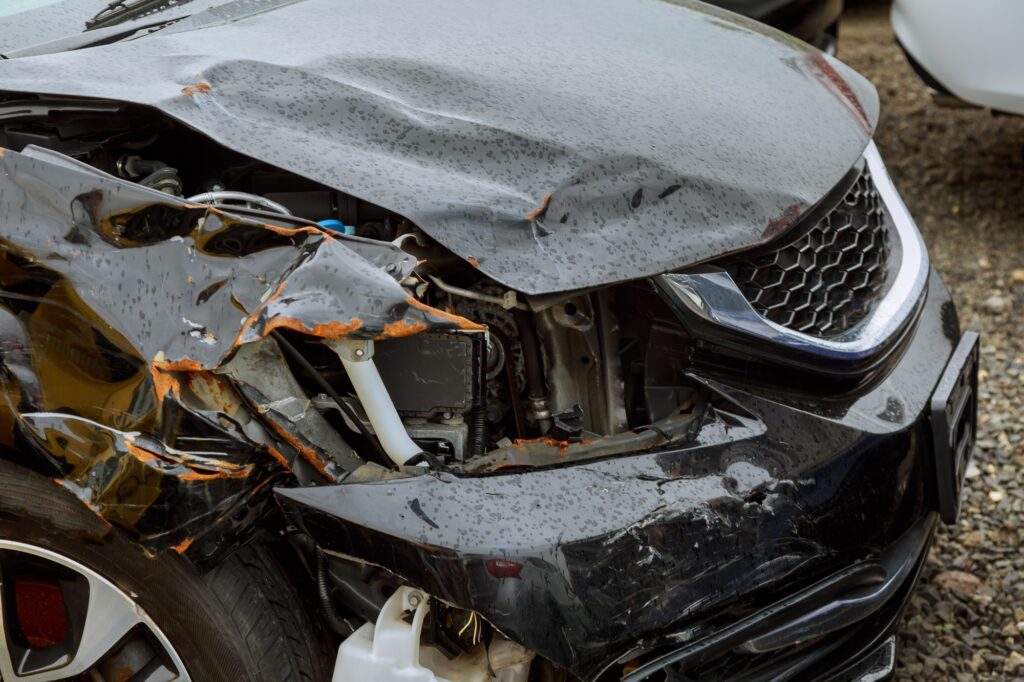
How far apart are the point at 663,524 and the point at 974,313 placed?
2709 millimetres

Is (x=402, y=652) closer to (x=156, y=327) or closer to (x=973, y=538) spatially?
(x=156, y=327)

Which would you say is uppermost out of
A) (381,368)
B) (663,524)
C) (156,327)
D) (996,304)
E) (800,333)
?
(156,327)

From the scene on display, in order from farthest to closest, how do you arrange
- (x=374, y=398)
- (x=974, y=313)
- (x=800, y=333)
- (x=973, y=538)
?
1. (x=974, y=313)
2. (x=973, y=538)
3. (x=800, y=333)
4. (x=374, y=398)

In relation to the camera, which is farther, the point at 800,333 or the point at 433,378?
the point at 800,333

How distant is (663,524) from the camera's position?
1.70m

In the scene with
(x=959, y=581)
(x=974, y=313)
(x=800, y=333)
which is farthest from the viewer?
(x=974, y=313)

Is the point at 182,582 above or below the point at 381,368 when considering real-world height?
below

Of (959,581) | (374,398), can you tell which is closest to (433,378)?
(374,398)

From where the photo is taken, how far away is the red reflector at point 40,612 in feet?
5.92

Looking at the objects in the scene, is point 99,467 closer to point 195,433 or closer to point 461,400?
point 195,433

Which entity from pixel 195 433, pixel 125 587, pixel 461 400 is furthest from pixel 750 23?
pixel 125 587

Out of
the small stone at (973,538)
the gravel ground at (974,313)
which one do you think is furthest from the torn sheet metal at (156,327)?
the small stone at (973,538)

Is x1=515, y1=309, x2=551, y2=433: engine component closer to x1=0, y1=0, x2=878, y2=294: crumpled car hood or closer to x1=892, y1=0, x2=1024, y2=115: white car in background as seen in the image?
x1=0, y1=0, x2=878, y2=294: crumpled car hood

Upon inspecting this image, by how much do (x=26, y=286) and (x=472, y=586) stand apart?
809mm
